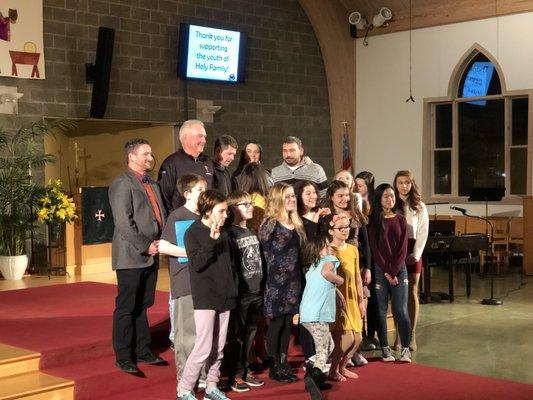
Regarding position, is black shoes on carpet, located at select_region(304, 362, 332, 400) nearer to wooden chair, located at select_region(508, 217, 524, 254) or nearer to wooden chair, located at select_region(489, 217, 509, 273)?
wooden chair, located at select_region(489, 217, 509, 273)

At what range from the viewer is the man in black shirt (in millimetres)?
5750

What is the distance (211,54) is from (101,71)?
6.77 feet

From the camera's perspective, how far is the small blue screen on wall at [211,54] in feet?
38.3

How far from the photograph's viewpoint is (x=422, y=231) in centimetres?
664

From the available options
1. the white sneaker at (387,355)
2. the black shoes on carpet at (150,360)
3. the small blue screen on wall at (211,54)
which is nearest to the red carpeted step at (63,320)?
the black shoes on carpet at (150,360)

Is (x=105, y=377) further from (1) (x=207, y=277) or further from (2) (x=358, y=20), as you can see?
(2) (x=358, y=20)

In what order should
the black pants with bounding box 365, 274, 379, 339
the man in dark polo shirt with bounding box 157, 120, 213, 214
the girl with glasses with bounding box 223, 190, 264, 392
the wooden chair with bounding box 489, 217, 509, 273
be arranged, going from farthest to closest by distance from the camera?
1. the wooden chair with bounding box 489, 217, 509, 273
2. the black pants with bounding box 365, 274, 379, 339
3. the man in dark polo shirt with bounding box 157, 120, 213, 214
4. the girl with glasses with bounding box 223, 190, 264, 392

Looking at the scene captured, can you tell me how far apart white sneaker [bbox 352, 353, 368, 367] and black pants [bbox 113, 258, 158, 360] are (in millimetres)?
1523

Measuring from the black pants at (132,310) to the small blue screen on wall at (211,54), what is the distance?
6747 mm

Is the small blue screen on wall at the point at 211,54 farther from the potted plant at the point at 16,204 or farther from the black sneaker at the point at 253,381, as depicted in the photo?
the black sneaker at the point at 253,381

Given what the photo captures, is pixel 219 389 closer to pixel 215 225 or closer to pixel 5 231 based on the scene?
pixel 215 225

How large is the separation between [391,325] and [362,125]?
6997 millimetres

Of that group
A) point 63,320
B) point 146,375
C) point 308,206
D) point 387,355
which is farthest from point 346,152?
point 146,375

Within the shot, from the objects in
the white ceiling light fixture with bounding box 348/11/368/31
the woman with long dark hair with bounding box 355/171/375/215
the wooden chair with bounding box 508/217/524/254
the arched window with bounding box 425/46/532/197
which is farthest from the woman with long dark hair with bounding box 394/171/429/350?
the white ceiling light fixture with bounding box 348/11/368/31
